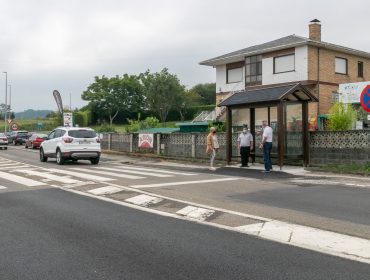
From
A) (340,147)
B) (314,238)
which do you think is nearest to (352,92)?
(340,147)

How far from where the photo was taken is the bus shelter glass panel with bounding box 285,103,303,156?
58.8ft

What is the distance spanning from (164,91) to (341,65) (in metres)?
31.6

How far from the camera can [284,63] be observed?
3681 centimetres

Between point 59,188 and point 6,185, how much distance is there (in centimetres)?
187

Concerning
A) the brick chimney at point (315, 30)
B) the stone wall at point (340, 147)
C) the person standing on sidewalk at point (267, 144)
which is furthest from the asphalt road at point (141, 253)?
the brick chimney at point (315, 30)

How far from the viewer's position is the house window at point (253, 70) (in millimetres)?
38875

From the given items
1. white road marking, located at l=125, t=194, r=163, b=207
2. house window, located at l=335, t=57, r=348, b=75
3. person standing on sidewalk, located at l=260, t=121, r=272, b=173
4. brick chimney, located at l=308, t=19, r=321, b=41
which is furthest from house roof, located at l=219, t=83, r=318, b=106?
house window, located at l=335, t=57, r=348, b=75

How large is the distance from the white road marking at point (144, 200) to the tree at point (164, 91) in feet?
182

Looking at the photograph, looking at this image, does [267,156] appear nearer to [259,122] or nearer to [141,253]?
[259,122]

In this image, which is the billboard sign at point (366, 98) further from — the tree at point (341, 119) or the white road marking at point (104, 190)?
the white road marking at point (104, 190)

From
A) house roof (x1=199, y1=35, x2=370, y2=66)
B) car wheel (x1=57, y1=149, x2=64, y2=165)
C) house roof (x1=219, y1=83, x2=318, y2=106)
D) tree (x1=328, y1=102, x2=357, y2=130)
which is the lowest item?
car wheel (x1=57, y1=149, x2=64, y2=165)

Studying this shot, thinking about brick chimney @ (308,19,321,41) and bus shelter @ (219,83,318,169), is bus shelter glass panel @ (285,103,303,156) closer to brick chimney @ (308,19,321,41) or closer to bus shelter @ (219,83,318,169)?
bus shelter @ (219,83,318,169)

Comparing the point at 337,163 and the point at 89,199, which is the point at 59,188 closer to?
the point at 89,199

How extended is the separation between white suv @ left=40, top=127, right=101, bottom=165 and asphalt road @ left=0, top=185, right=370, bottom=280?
1298 centimetres
